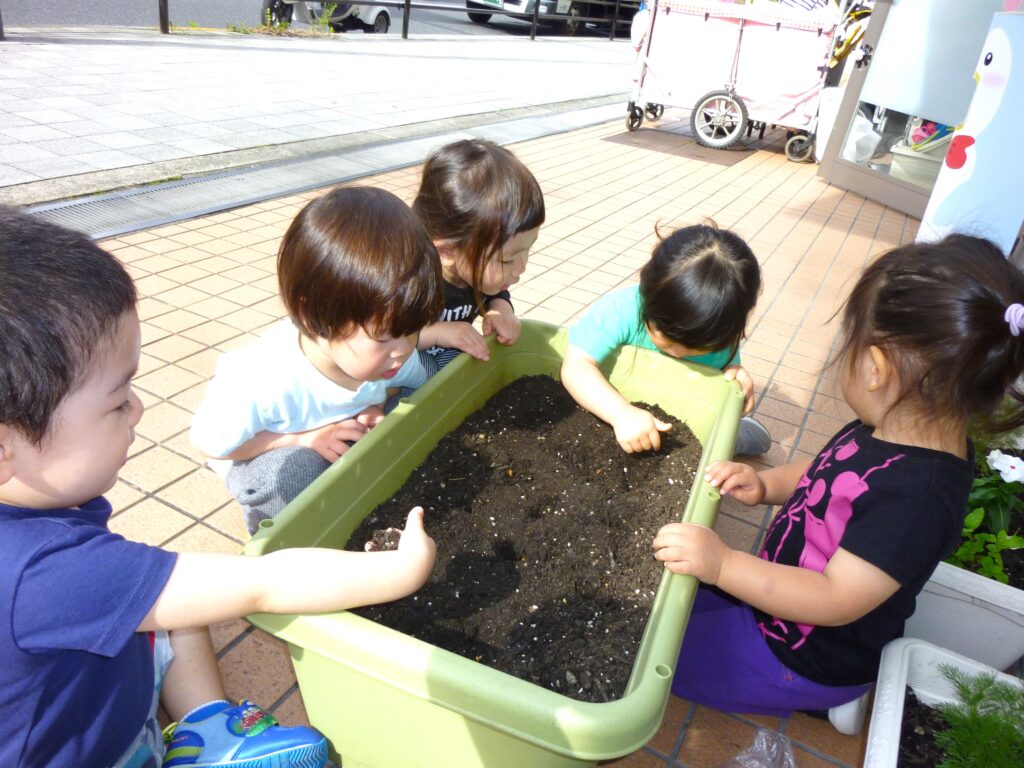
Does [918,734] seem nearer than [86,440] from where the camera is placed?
No

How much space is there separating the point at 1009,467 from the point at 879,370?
2.12ft

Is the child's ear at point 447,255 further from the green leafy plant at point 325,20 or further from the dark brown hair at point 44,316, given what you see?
the green leafy plant at point 325,20

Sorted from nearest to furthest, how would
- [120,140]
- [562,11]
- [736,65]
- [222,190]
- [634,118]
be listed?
1. [222,190]
2. [120,140]
3. [736,65]
4. [634,118]
5. [562,11]

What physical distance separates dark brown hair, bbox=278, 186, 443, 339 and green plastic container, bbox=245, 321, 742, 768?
9.8 inches

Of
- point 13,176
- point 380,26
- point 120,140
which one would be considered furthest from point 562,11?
point 13,176

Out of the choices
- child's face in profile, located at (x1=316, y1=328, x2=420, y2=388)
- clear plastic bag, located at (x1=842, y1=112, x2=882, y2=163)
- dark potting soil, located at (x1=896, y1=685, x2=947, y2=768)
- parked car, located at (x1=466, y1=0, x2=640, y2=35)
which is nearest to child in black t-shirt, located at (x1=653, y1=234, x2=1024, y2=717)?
dark potting soil, located at (x1=896, y1=685, x2=947, y2=768)

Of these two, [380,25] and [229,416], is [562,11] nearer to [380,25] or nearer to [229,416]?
[380,25]

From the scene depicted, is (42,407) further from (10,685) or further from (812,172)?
(812,172)

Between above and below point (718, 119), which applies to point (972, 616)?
below

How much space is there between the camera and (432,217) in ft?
5.83

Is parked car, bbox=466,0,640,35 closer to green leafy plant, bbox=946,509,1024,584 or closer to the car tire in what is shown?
the car tire

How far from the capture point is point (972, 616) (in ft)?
4.94

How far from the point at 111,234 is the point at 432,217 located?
1.89 metres

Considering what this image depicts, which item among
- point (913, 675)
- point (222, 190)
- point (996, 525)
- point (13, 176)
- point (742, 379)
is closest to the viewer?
point (913, 675)
